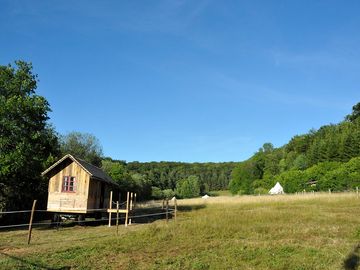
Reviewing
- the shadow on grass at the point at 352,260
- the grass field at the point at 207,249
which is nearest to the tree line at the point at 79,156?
the grass field at the point at 207,249

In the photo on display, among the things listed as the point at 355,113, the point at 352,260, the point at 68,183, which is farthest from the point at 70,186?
the point at 355,113

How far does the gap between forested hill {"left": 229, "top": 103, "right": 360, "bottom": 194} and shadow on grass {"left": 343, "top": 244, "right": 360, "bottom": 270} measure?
205ft

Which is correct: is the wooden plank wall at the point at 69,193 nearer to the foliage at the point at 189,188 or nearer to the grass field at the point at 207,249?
the grass field at the point at 207,249

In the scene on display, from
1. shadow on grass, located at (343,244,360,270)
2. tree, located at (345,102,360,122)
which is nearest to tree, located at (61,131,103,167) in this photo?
shadow on grass, located at (343,244,360,270)

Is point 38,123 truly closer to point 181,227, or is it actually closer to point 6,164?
point 6,164

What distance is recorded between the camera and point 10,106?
1204 inches

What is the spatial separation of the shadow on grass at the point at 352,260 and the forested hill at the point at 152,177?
58.4m

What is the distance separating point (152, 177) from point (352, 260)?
129358 mm

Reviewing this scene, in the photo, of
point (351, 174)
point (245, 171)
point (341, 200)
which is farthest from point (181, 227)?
point (245, 171)

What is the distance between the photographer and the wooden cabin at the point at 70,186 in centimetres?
3241

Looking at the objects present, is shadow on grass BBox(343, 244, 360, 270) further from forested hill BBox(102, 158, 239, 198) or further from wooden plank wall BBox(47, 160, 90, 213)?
forested hill BBox(102, 158, 239, 198)

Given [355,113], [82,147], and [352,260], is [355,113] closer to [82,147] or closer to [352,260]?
[82,147]

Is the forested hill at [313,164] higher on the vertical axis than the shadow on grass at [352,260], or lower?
higher

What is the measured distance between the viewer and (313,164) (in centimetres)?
11500
